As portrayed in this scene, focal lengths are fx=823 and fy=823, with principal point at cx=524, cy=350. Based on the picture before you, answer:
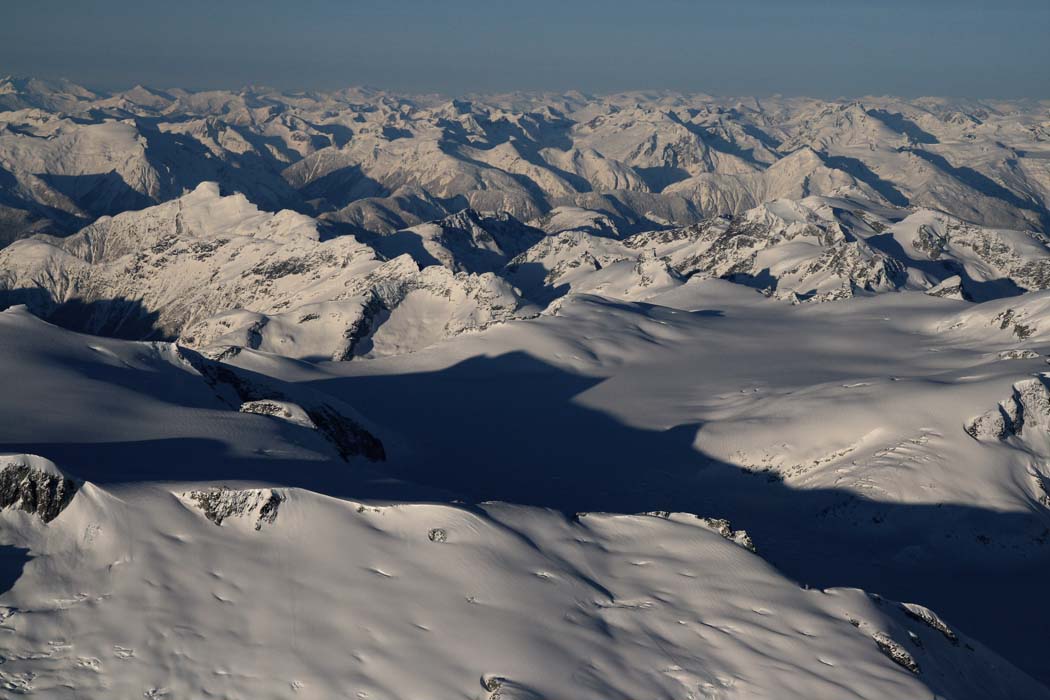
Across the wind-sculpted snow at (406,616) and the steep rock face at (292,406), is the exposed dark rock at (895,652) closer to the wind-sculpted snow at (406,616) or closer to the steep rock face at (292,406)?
the wind-sculpted snow at (406,616)

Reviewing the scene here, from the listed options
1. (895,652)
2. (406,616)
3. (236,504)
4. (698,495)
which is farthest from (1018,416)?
(236,504)

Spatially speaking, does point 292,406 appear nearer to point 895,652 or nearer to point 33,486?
point 33,486

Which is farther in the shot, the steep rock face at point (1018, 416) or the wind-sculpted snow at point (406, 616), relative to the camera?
the steep rock face at point (1018, 416)

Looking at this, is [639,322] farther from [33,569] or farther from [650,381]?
[33,569]

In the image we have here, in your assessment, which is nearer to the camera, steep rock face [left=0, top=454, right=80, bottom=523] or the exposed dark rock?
steep rock face [left=0, top=454, right=80, bottom=523]

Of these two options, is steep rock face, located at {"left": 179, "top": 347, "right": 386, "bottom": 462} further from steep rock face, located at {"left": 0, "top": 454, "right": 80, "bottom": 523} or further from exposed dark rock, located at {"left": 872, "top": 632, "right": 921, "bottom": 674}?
exposed dark rock, located at {"left": 872, "top": 632, "right": 921, "bottom": 674}

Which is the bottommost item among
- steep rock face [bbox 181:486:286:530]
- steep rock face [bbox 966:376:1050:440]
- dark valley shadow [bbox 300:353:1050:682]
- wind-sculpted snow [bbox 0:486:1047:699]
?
dark valley shadow [bbox 300:353:1050:682]

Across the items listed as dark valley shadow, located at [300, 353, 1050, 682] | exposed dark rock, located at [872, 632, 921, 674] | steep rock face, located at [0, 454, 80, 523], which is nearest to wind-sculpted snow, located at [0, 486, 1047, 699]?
exposed dark rock, located at [872, 632, 921, 674]

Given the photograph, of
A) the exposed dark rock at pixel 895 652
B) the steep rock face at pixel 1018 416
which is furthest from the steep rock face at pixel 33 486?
the steep rock face at pixel 1018 416

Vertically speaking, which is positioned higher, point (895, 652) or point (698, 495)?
point (895, 652)
